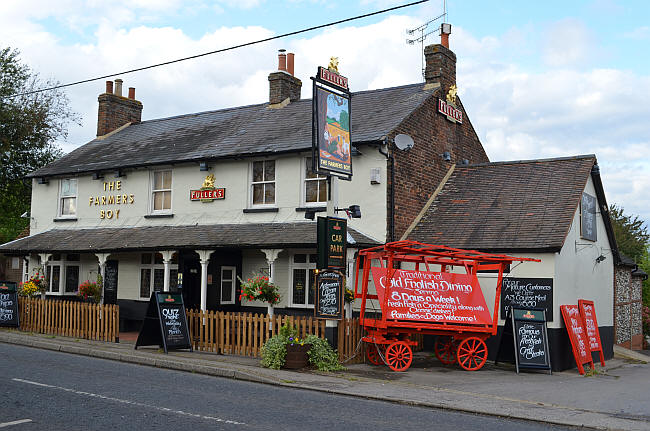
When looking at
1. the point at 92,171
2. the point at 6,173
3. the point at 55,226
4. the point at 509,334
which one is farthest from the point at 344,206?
the point at 6,173

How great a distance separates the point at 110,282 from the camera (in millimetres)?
22438

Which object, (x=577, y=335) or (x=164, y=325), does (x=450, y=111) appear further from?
(x=164, y=325)

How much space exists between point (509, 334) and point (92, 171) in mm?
15028

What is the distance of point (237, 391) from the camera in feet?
34.1

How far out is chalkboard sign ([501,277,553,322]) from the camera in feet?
49.2

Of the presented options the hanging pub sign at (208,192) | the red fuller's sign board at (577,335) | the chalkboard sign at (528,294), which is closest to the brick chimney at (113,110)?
the hanging pub sign at (208,192)

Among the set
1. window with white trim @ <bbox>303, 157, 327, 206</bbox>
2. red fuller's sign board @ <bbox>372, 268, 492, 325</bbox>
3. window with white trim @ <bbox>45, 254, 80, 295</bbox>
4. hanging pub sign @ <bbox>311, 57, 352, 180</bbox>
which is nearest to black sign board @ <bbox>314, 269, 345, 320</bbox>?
red fuller's sign board @ <bbox>372, 268, 492, 325</bbox>

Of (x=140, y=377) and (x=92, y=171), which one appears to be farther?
(x=92, y=171)

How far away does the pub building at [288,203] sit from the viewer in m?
16.5

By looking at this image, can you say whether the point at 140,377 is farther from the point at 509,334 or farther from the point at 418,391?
the point at 509,334

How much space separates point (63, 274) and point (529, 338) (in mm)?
16716

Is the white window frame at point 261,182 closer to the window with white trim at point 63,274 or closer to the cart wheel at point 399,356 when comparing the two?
the cart wheel at point 399,356

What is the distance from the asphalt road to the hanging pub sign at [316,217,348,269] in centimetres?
305

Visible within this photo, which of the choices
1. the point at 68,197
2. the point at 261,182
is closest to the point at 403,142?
the point at 261,182
